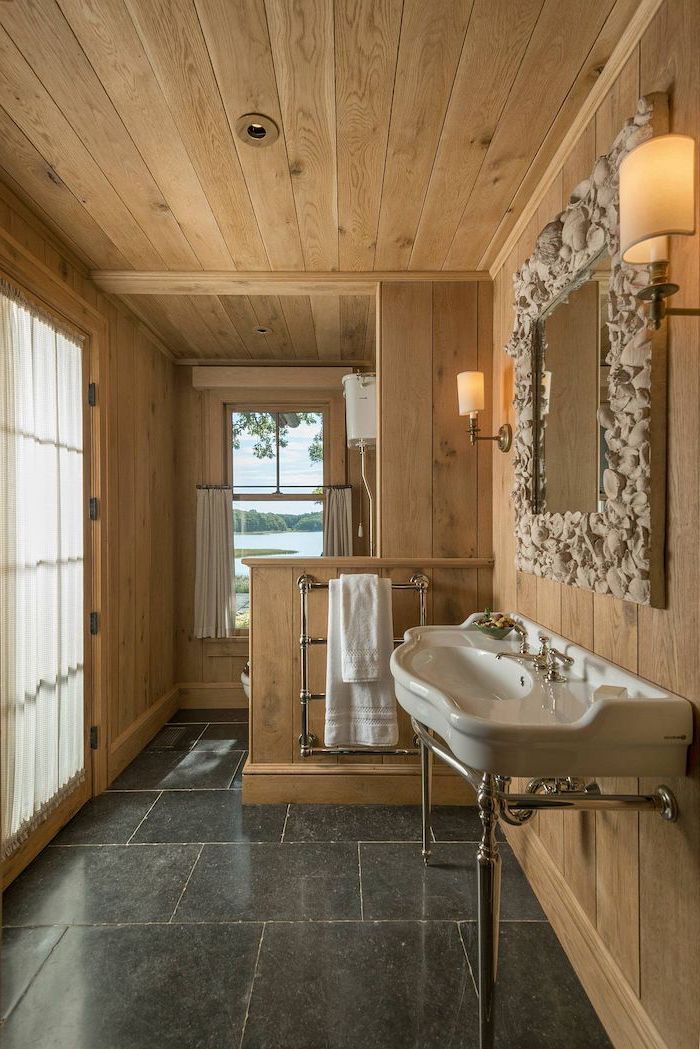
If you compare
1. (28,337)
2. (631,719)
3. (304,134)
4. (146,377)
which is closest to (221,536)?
(146,377)

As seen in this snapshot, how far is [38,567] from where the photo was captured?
204 cm

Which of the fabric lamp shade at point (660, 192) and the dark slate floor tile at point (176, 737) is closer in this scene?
the fabric lamp shade at point (660, 192)

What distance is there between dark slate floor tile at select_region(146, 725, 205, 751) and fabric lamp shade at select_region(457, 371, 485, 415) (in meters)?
2.27

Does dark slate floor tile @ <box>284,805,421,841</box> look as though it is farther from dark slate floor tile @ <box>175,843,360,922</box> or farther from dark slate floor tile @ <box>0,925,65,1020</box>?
dark slate floor tile @ <box>0,925,65,1020</box>

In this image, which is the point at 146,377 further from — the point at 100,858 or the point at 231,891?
the point at 231,891

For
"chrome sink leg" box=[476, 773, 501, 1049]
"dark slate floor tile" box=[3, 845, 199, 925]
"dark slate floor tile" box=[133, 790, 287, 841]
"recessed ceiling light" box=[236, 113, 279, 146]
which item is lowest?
"dark slate floor tile" box=[133, 790, 287, 841]

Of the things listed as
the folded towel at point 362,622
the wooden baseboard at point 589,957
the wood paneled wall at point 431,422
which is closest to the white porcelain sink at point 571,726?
the wooden baseboard at point 589,957

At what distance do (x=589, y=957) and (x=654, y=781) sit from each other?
61cm

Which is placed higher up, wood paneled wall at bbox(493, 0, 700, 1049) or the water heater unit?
the water heater unit

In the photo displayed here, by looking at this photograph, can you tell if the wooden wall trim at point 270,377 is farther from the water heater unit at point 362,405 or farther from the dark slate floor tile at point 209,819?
the dark slate floor tile at point 209,819

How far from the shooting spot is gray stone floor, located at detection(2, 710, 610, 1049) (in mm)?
1363

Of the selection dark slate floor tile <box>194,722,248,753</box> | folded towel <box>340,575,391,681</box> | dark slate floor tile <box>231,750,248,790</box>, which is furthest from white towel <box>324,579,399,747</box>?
dark slate floor tile <box>194,722,248,753</box>

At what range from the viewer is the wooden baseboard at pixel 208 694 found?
368 centimetres

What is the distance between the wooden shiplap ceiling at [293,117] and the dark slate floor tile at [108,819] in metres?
2.30
